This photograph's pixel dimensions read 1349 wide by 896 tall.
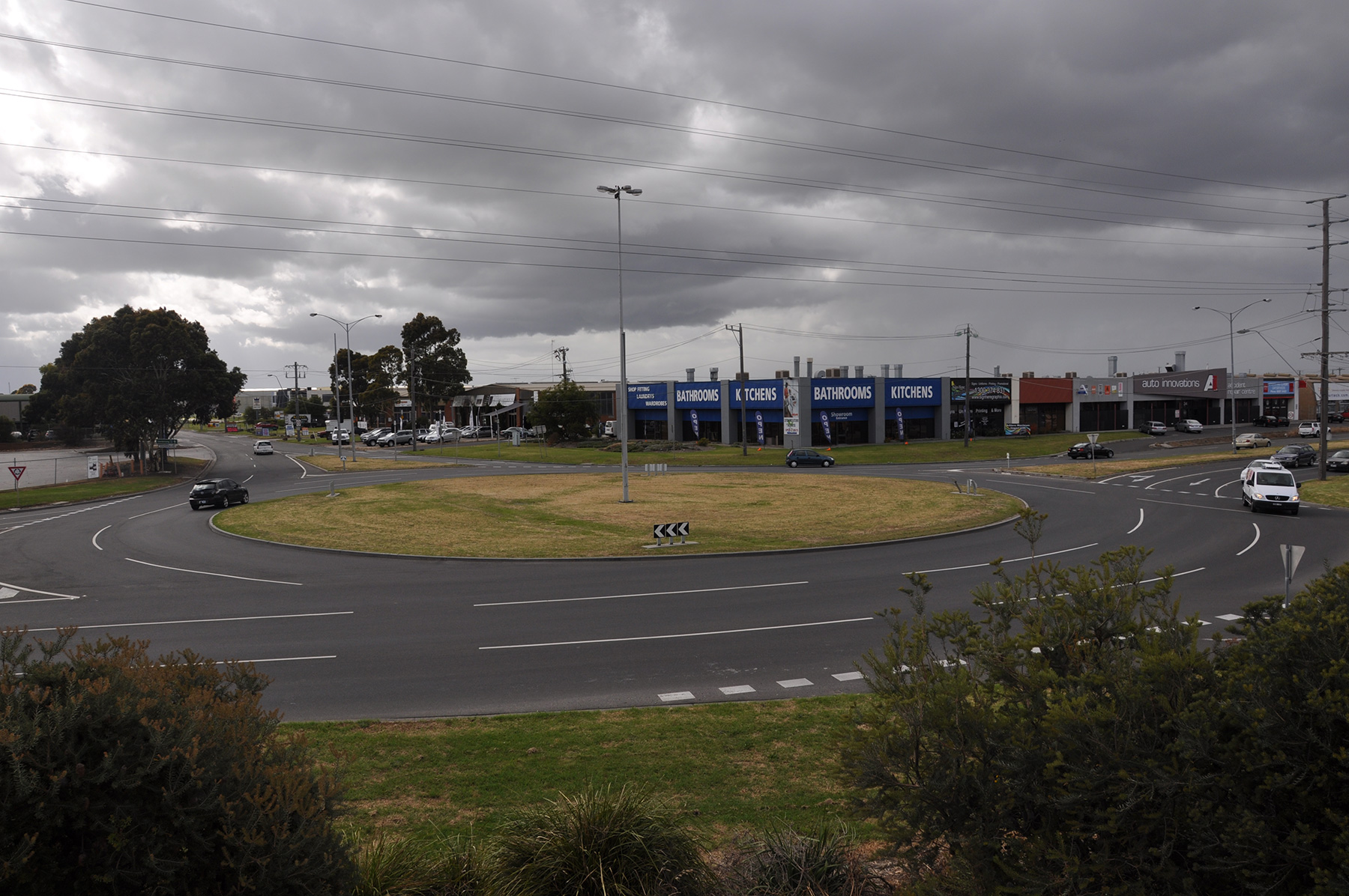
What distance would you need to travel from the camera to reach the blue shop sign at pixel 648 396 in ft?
294

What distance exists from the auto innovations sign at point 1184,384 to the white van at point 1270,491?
69.5 metres

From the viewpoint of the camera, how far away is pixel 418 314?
101 metres

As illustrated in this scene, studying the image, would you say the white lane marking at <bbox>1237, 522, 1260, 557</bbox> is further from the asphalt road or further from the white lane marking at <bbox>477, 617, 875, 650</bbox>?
the white lane marking at <bbox>477, 617, 875, 650</bbox>

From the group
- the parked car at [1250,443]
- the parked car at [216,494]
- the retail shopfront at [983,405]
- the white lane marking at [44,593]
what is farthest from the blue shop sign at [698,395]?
the white lane marking at [44,593]

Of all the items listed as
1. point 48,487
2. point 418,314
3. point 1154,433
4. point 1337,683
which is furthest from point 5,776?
point 418,314

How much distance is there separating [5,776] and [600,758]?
608cm

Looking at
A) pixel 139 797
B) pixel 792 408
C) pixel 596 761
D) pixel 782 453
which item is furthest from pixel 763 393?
pixel 139 797

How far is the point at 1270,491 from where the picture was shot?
3158cm

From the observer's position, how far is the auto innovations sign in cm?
9419

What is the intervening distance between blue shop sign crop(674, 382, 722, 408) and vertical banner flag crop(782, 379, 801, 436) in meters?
9.26

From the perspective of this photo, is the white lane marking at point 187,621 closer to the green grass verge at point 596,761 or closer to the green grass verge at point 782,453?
the green grass verge at point 596,761

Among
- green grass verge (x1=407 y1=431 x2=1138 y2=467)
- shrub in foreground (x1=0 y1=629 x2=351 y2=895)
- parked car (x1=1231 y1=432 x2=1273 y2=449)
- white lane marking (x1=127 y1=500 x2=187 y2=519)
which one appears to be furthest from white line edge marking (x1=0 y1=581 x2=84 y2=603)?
parked car (x1=1231 y1=432 x2=1273 y2=449)

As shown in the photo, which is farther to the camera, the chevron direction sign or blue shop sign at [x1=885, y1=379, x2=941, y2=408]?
blue shop sign at [x1=885, y1=379, x2=941, y2=408]

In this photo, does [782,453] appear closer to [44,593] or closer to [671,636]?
[671,636]
